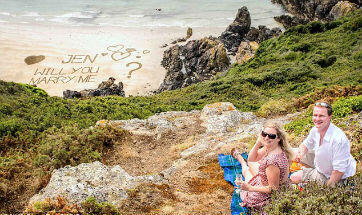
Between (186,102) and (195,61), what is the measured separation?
2022cm

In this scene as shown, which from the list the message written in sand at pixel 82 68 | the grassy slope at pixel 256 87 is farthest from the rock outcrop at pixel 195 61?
the grassy slope at pixel 256 87

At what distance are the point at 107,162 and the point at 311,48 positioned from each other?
29.1 metres

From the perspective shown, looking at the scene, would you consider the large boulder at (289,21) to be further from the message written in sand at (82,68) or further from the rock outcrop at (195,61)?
the message written in sand at (82,68)

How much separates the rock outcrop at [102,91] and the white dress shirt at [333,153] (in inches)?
1182

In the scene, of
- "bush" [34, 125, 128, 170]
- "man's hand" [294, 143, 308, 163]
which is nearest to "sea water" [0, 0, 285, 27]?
"bush" [34, 125, 128, 170]

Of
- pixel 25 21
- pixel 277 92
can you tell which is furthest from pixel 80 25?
pixel 277 92

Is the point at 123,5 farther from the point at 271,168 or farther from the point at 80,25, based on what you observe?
the point at 271,168

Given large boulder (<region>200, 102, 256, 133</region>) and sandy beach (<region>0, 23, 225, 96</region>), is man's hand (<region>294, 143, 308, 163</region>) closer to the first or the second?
large boulder (<region>200, 102, 256, 133</region>)

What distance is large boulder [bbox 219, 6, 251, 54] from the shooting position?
48122mm

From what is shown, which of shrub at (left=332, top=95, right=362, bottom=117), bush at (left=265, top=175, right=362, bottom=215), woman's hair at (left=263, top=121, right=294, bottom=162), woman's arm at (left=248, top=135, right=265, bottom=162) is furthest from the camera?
shrub at (left=332, top=95, right=362, bottom=117)

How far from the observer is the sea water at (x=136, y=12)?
61094 mm

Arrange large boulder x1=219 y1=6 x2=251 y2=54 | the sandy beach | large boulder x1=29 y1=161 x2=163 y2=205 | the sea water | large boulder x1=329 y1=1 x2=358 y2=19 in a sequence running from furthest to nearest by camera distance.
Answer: the sea water → large boulder x1=219 y1=6 x2=251 y2=54 → large boulder x1=329 y1=1 x2=358 y2=19 → the sandy beach → large boulder x1=29 y1=161 x2=163 y2=205

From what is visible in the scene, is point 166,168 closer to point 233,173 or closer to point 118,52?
point 233,173

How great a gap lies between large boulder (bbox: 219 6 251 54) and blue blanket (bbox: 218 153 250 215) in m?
39.7
